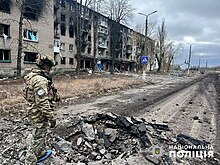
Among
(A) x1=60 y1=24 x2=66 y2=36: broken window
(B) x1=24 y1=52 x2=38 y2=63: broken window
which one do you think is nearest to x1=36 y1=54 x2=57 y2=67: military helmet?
(B) x1=24 y1=52 x2=38 y2=63: broken window

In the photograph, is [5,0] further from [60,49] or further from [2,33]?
[60,49]

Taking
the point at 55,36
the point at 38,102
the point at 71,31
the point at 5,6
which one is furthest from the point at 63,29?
the point at 38,102

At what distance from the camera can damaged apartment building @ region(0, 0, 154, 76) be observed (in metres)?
20.7

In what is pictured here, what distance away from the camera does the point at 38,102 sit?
2.58 m

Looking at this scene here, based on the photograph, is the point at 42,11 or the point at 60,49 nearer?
the point at 42,11

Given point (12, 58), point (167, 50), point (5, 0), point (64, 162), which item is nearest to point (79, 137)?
point (64, 162)

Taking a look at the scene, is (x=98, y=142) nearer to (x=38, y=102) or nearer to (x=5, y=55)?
(x=38, y=102)

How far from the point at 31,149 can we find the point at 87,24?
40.3 m

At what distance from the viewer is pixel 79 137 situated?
3943mm

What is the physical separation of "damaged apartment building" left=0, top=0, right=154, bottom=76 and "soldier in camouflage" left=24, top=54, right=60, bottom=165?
16913 millimetres

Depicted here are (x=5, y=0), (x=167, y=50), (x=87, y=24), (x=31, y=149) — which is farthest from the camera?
(x=167, y=50)

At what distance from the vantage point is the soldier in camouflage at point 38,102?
258 cm

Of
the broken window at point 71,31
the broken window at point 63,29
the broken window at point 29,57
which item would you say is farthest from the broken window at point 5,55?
the broken window at point 71,31

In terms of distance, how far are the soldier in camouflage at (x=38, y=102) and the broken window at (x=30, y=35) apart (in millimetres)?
24023
